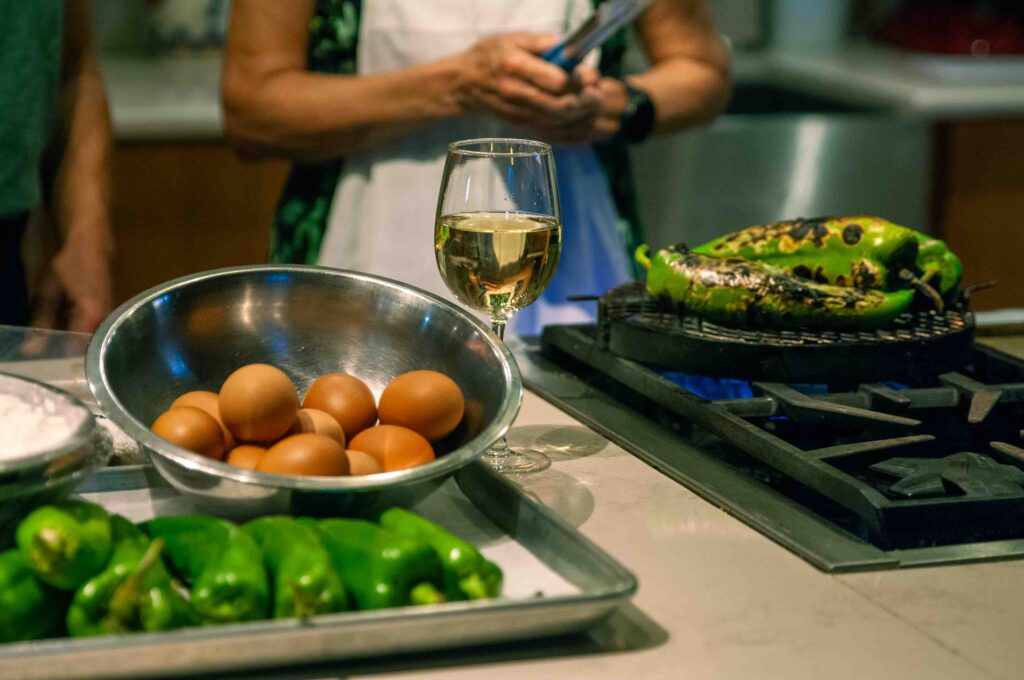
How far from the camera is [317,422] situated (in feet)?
2.94

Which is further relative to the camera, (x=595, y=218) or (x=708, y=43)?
(x=708, y=43)

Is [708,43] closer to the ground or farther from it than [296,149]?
farther from it

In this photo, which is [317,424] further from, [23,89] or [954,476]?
[23,89]

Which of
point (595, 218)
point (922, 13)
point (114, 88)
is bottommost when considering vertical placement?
point (595, 218)

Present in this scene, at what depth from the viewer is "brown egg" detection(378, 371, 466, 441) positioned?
0.92 m

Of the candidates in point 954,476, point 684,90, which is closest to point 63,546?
point 954,476

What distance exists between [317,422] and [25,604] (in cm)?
26

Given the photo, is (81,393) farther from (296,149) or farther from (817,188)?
(817,188)

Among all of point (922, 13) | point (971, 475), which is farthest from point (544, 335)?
point (922, 13)

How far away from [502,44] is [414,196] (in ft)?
0.87

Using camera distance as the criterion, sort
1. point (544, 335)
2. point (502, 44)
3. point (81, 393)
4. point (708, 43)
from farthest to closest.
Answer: point (708, 43)
point (502, 44)
point (544, 335)
point (81, 393)

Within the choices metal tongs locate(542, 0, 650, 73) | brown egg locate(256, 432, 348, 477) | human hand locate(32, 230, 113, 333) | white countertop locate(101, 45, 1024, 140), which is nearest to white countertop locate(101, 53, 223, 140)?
white countertop locate(101, 45, 1024, 140)

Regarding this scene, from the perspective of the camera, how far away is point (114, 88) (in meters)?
2.86

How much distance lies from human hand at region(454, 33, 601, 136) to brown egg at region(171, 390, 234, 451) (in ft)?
2.62
